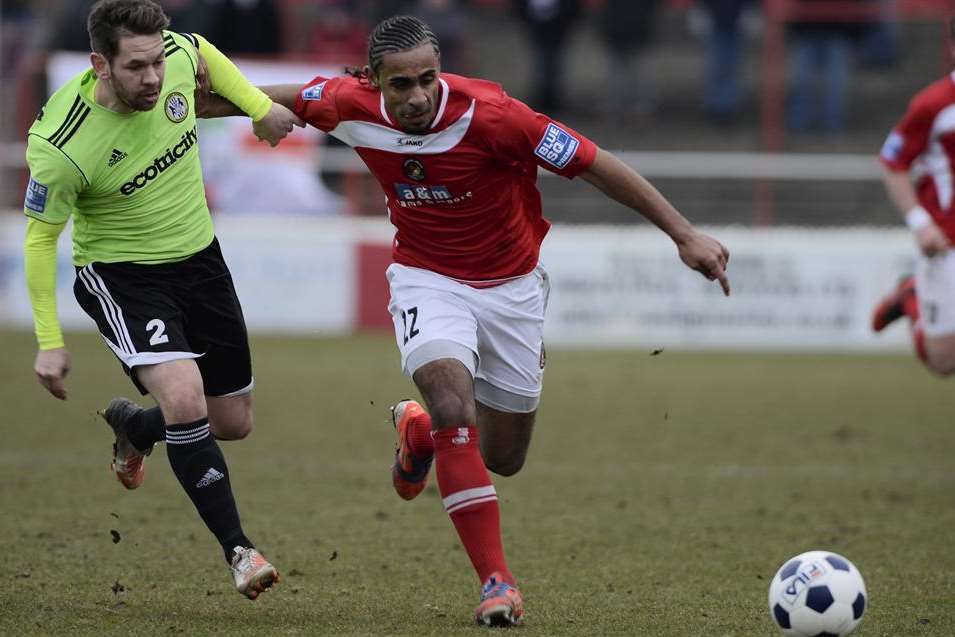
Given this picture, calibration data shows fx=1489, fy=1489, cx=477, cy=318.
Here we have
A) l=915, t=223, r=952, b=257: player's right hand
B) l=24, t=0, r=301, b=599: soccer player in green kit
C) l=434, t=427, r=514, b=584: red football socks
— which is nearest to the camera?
l=434, t=427, r=514, b=584: red football socks

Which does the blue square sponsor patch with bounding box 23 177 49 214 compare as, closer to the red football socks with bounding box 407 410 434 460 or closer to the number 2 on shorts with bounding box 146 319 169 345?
the number 2 on shorts with bounding box 146 319 169 345

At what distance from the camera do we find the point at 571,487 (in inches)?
318

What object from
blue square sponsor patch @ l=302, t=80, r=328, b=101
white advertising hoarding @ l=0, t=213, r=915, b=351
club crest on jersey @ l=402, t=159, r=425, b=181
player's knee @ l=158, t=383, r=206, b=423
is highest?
blue square sponsor patch @ l=302, t=80, r=328, b=101

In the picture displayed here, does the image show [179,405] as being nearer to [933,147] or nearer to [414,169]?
[414,169]

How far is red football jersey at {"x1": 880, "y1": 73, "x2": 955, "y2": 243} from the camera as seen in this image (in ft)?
25.0

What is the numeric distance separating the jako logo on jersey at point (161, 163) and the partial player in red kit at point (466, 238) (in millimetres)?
234

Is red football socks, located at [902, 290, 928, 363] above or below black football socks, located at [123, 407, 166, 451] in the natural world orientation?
below

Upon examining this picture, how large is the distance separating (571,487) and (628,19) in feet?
31.4

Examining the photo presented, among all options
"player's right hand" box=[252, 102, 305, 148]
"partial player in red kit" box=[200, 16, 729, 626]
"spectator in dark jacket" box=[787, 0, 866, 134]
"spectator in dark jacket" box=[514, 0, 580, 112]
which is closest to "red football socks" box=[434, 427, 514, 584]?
"partial player in red kit" box=[200, 16, 729, 626]

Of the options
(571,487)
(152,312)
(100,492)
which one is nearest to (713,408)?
(571,487)

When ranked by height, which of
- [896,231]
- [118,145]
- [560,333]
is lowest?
[560,333]

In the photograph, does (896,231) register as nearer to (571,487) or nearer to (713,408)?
(713,408)

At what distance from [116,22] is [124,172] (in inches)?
22.0

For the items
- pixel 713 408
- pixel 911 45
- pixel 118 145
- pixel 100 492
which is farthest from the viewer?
pixel 911 45
